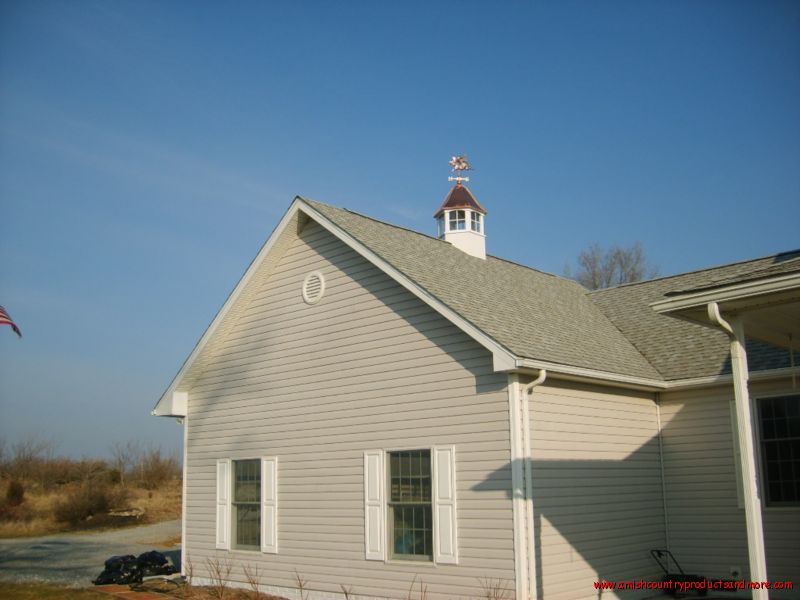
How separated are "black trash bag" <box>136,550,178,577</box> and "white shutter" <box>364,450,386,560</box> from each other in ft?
20.7

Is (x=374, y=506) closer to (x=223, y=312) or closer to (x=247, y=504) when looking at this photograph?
(x=247, y=504)

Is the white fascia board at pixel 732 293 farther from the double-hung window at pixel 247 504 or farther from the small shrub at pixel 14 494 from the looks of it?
the small shrub at pixel 14 494

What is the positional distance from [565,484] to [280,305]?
6469mm

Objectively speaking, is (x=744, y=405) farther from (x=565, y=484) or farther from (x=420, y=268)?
(x=420, y=268)

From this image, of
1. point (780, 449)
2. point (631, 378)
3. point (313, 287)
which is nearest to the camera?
point (631, 378)

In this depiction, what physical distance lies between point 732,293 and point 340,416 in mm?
7519

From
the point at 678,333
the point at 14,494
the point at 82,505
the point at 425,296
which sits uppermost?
the point at 425,296

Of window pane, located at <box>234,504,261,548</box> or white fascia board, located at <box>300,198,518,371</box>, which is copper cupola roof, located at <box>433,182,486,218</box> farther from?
window pane, located at <box>234,504,261,548</box>

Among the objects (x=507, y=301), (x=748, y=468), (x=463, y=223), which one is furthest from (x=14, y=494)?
(x=748, y=468)

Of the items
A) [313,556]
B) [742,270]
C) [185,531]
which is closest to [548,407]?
[313,556]

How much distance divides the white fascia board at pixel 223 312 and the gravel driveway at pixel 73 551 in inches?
159

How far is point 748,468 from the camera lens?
8031 mm

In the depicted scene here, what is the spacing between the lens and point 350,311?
1424cm
